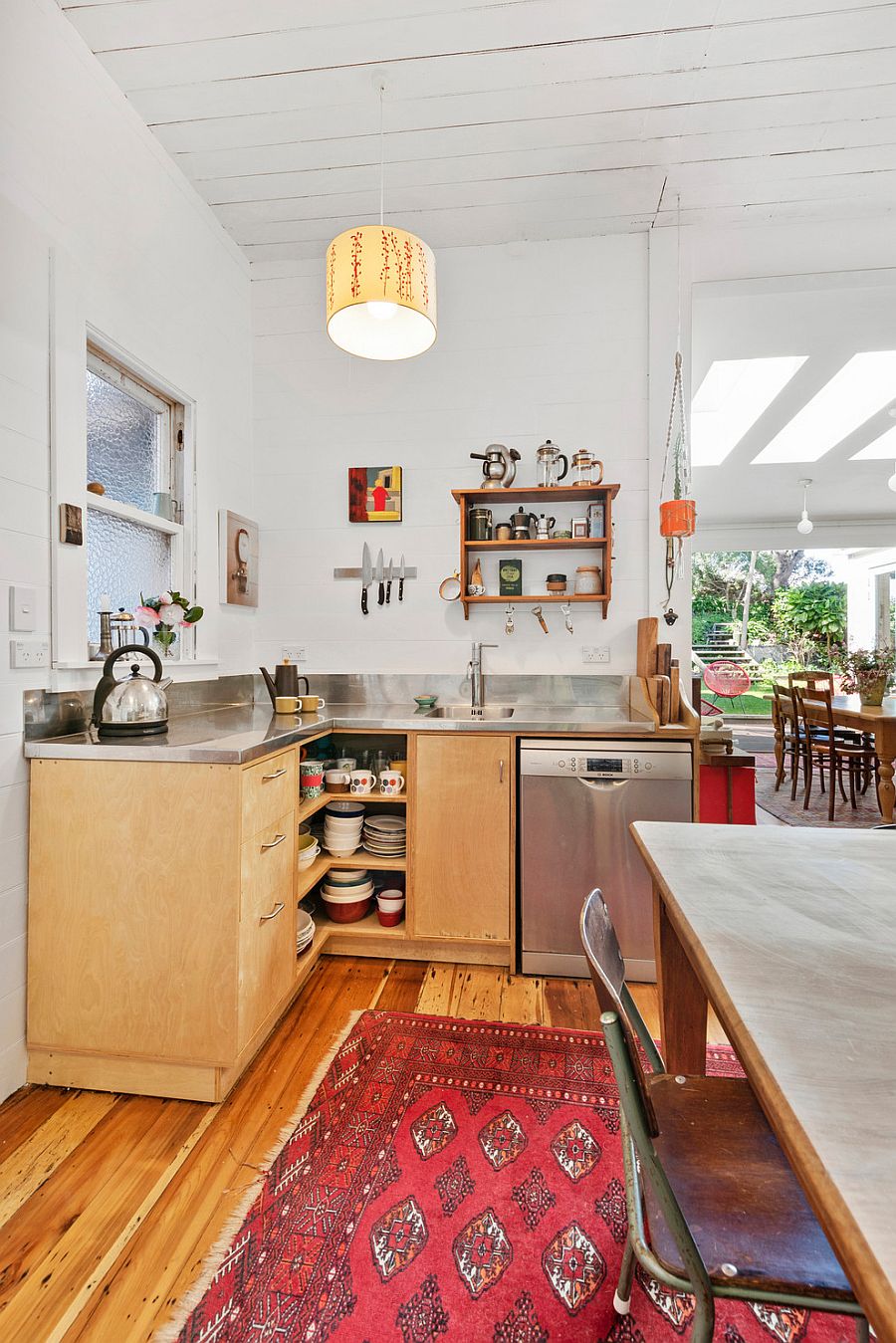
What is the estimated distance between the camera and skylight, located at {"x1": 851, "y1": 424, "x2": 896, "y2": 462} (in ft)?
17.8

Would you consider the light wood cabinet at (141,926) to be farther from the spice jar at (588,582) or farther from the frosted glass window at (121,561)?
the spice jar at (588,582)

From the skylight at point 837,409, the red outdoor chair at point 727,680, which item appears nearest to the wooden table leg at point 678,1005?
the red outdoor chair at point 727,680

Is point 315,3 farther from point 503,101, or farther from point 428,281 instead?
point 428,281

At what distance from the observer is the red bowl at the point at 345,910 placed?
8.30ft

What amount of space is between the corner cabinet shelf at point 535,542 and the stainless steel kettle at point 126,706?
145 centimetres

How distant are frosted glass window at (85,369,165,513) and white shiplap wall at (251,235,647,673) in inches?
29.0

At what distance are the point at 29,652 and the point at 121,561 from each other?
619 millimetres

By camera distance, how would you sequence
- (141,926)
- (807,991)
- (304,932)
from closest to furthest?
(807,991), (141,926), (304,932)

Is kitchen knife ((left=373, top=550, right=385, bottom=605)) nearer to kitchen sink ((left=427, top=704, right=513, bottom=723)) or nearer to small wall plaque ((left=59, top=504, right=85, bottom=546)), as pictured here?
kitchen sink ((left=427, top=704, right=513, bottom=723))

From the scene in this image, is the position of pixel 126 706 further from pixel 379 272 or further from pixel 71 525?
pixel 379 272

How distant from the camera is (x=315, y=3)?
190 cm

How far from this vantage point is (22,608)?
174 centimetres

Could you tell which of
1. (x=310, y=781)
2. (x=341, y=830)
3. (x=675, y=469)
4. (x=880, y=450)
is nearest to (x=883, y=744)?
(x=675, y=469)

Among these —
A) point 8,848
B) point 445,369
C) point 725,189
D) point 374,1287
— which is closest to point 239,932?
point 8,848
